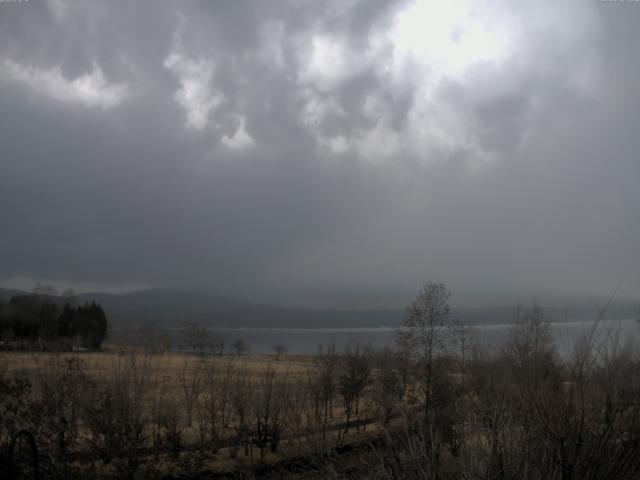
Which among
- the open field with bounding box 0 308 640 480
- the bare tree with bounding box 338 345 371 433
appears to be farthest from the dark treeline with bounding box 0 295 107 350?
A: the open field with bounding box 0 308 640 480

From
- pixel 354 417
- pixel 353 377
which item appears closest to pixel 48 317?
pixel 354 417

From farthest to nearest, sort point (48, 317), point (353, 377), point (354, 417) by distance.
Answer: point (48, 317), point (354, 417), point (353, 377)

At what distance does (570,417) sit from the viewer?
704 centimetres

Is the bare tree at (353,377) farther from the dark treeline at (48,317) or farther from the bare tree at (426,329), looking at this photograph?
the dark treeline at (48,317)

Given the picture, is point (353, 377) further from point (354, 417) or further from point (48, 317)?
point (48, 317)

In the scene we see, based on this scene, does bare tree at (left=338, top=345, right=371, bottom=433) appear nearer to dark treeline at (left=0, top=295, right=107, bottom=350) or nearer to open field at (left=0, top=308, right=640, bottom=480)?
open field at (left=0, top=308, right=640, bottom=480)

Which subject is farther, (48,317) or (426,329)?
(48,317)

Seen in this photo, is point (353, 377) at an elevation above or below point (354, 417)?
above

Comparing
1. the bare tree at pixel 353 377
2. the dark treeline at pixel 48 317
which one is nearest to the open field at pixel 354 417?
the bare tree at pixel 353 377

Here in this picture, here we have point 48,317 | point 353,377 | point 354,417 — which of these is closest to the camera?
point 353,377

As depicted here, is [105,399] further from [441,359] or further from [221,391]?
[441,359]

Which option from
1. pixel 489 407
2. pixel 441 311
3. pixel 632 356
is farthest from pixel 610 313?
pixel 441 311

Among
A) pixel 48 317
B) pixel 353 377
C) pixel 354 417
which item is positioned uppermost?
pixel 48 317

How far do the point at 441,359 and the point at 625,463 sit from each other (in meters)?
32.9
